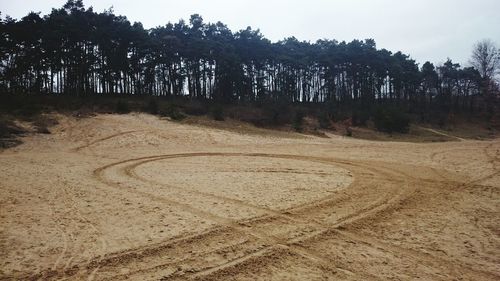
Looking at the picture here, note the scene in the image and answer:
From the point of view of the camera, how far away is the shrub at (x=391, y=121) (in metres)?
40.9

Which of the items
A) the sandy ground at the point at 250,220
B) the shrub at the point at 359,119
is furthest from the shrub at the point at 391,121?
the sandy ground at the point at 250,220

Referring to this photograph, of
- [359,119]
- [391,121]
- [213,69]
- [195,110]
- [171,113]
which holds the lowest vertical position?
[391,121]

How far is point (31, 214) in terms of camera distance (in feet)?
27.7

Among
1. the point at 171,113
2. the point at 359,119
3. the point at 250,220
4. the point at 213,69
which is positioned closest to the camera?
the point at 250,220

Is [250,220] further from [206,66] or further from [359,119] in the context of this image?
[206,66]

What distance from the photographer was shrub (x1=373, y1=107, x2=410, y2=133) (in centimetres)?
4091

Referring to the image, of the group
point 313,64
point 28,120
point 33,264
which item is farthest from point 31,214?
point 313,64

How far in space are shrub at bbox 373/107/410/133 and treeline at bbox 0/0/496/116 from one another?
13486 millimetres

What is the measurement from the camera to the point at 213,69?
179ft

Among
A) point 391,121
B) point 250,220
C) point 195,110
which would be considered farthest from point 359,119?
point 250,220

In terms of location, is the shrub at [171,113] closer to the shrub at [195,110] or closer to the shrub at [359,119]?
the shrub at [195,110]

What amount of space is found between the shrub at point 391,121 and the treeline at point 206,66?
531 inches

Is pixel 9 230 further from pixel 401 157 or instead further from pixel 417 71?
pixel 417 71

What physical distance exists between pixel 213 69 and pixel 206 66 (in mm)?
1287
